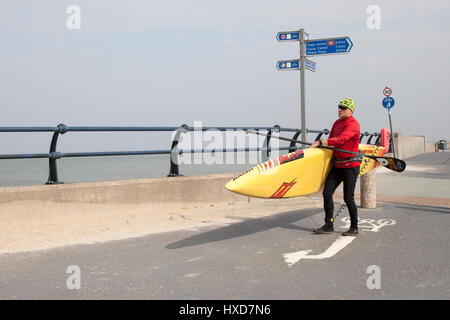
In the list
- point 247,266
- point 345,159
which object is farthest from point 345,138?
point 247,266

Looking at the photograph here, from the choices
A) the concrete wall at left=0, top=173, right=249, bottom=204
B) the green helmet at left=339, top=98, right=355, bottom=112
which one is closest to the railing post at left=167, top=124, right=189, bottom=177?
the concrete wall at left=0, top=173, right=249, bottom=204

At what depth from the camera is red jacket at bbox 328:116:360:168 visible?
6141 millimetres

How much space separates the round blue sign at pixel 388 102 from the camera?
18.1 m

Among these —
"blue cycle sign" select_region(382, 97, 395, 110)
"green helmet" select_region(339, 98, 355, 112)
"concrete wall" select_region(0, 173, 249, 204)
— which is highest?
"blue cycle sign" select_region(382, 97, 395, 110)

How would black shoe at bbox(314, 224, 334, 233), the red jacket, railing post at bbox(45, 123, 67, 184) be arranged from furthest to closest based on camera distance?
railing post at bbox(45, 123, 67, 184) → black shoe at bbox(314, 224, 334, 233) → the red jacket

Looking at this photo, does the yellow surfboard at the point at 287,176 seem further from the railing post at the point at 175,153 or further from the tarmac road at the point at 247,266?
the railing post at the point at 175,153

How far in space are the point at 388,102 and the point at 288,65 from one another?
9620 millimetres

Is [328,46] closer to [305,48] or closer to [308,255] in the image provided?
[305,48]

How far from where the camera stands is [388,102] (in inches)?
716

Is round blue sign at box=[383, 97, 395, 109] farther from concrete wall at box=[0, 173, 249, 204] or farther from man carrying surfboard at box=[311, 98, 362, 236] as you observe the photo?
man carrying surfboard at box=[311, 98, 362, 236]

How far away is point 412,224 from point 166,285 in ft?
15.2

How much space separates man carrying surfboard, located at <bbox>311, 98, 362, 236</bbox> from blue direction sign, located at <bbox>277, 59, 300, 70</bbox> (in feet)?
13.1
